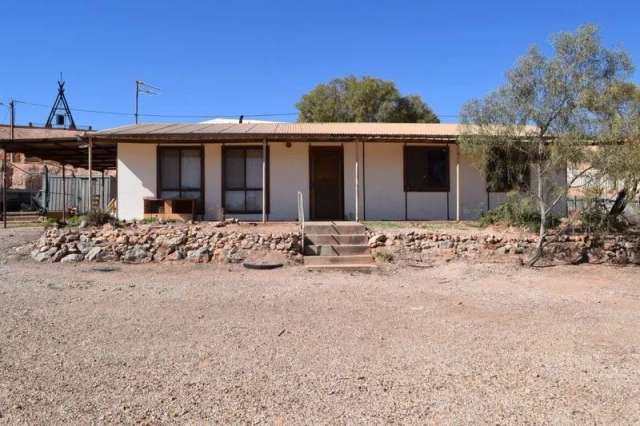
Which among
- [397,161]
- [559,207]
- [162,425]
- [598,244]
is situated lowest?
[162,425]

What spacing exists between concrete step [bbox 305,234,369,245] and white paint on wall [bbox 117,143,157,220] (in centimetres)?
553

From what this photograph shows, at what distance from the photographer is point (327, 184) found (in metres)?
14.2

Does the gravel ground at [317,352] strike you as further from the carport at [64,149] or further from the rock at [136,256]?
the carport at [64,149]

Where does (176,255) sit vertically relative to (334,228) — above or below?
below

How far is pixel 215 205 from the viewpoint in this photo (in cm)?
1381

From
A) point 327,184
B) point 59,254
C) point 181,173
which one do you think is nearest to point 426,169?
point 327,184

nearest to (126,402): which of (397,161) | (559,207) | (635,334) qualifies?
(635,334)

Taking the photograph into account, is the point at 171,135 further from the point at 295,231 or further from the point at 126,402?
the point at 126,402

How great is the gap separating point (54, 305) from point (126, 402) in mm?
3821

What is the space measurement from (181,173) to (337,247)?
228 inches

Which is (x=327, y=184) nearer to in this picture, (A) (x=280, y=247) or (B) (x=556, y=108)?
(A) (x=280, y=247)

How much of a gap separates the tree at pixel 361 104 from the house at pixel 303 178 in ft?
52.8

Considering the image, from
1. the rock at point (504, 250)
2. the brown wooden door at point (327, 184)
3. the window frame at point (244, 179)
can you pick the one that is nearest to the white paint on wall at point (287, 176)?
the window frame at point (244, 179)

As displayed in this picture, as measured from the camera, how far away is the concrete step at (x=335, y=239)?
1084 cm
